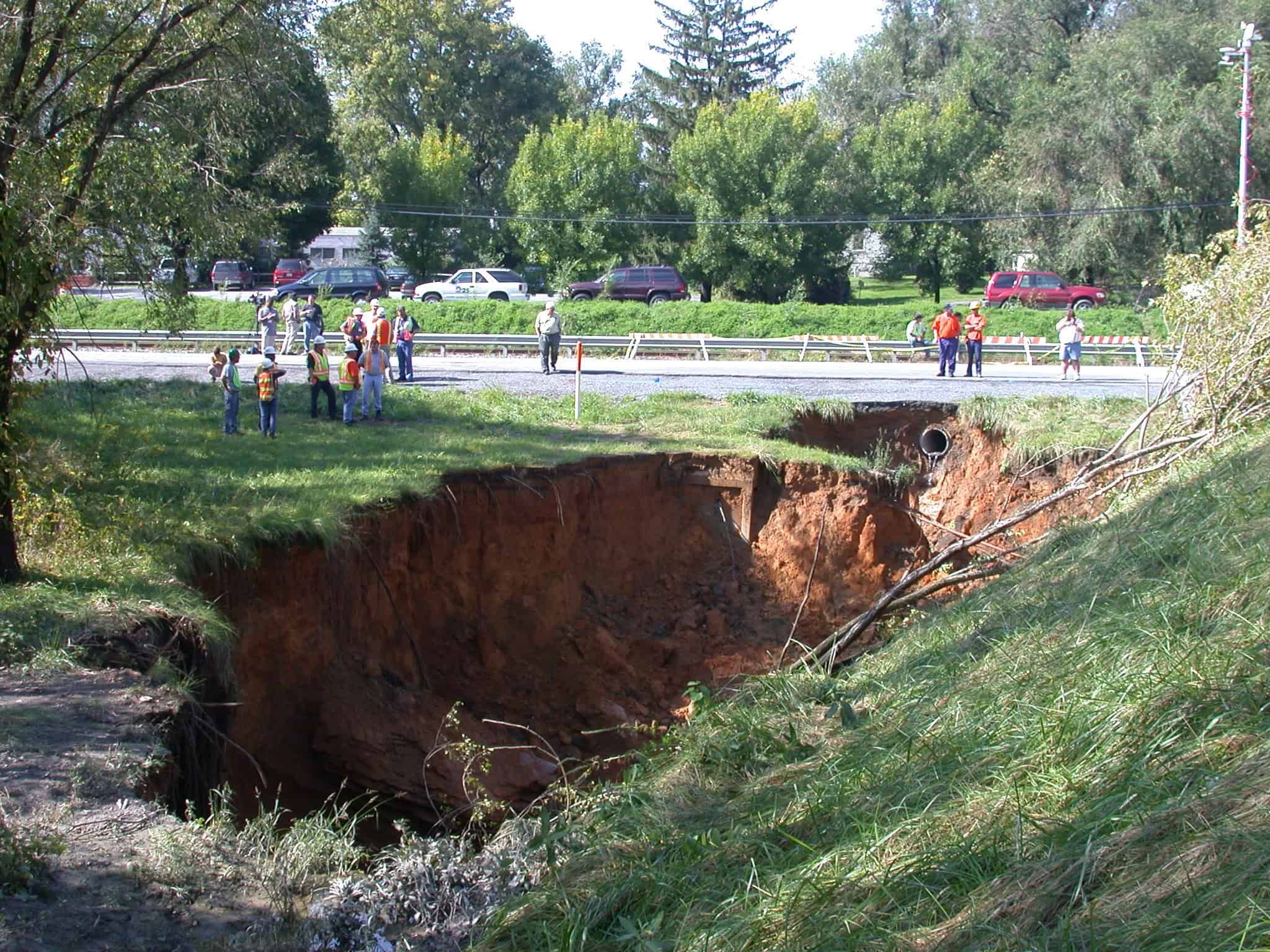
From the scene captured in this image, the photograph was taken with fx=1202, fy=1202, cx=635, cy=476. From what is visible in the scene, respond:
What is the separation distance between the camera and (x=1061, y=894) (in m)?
4.19

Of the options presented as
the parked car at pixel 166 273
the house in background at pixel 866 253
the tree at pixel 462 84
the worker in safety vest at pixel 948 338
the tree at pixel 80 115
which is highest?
the tree at pixel 462 84

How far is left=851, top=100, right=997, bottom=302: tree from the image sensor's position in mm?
47094

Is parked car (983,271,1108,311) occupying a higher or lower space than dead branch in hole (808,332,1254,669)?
higher

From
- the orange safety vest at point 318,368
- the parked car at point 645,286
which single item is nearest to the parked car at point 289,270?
the parked car at point 645,286

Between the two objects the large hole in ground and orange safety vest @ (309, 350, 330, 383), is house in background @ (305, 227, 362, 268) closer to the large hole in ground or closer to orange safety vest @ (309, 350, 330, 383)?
orange safety vest @ (309, 350, 330, 383)

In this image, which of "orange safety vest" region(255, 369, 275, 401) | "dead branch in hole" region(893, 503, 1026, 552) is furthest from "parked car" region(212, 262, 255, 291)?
"dead branch in hole" region(893, 503, 1026, 552)

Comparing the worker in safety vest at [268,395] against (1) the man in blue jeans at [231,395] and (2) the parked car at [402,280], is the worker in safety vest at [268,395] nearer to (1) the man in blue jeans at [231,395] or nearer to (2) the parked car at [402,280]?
(1) the man in blue jeans at [231,395]

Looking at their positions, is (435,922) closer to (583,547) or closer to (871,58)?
(583,547)

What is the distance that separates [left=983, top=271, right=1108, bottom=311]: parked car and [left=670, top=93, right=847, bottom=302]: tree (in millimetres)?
7581

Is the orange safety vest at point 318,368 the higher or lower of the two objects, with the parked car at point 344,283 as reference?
lower

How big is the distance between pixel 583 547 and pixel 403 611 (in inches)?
120

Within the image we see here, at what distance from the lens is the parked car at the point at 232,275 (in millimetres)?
45406

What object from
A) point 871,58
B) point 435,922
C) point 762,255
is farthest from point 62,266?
point 871,58

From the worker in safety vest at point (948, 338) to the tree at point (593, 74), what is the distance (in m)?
56.7
